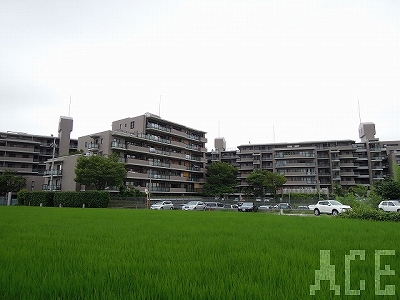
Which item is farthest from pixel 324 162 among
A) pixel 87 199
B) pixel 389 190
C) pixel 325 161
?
pixel 87 199

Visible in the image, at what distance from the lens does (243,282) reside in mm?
3867

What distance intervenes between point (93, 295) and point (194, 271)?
4.81 feet

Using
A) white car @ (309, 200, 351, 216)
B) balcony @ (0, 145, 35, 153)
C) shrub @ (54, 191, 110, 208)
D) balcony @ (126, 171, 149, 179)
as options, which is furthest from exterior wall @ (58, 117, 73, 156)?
white car @ (309, 200, 351, 216)

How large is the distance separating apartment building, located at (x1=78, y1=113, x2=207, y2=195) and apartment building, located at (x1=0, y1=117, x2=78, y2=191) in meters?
7.55

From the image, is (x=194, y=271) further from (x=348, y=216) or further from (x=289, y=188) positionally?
(x=289, y=188)

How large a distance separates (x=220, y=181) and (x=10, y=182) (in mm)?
40248

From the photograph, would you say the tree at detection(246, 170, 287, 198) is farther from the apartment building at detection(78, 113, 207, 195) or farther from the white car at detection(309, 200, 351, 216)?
the white car at detection(309, 200, 351, 216)

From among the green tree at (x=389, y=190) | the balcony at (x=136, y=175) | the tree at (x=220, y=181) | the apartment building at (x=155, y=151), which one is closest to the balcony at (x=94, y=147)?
the apartment building at (x=155, y=151)

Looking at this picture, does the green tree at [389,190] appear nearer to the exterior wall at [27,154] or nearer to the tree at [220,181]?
the tree at [220,181]

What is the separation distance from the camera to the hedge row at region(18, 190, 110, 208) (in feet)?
135

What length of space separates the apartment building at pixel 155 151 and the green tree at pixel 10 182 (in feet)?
Answer: 41.8

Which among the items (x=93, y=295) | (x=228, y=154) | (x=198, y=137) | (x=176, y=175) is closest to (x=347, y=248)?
(x=93, y=295)

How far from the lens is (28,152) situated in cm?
6844

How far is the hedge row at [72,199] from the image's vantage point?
41062 mm
